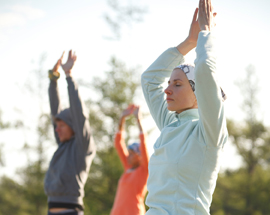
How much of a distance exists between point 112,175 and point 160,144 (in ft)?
32.6

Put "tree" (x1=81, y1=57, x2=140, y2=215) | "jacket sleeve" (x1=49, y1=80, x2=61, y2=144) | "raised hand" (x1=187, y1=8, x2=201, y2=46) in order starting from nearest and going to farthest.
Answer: "raised hand" (x1=187, y1=8, x2=201, y2=46) < "jacket sleeve" (x1=49, y1=80, x2=61, y2=144) < "tree" (x1=81, y1=57, x2=140, y2=215)

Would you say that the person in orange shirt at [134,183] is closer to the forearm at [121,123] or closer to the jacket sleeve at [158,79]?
the forearm at [121,123]

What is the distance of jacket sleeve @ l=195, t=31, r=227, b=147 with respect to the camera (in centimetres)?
193

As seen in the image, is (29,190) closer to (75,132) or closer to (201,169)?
(75,132)

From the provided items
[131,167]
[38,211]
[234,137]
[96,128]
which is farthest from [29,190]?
[131,167]

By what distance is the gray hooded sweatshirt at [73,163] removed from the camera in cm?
394

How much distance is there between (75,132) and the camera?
4066mm

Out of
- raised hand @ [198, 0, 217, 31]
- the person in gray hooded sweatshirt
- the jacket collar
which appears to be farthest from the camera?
the person in gray hooded sweatshirt

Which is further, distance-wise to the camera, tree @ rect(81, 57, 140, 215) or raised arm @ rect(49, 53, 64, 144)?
tree @ rect(81, 57, 140, 215)

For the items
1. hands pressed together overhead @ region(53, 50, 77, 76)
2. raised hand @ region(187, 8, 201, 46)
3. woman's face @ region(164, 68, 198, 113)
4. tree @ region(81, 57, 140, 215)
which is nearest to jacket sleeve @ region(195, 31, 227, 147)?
woman's face @ region(164, 68, 198, 113)

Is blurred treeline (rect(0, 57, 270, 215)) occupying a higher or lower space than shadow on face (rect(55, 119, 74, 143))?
lower

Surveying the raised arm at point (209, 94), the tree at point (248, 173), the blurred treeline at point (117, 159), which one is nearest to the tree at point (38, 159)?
the blurred treeline at point (117, 159)

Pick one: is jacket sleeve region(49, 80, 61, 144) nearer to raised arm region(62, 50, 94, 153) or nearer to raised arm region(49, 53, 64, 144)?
raised arm region(49, 53, 64, 144)

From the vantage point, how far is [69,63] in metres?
4.20
